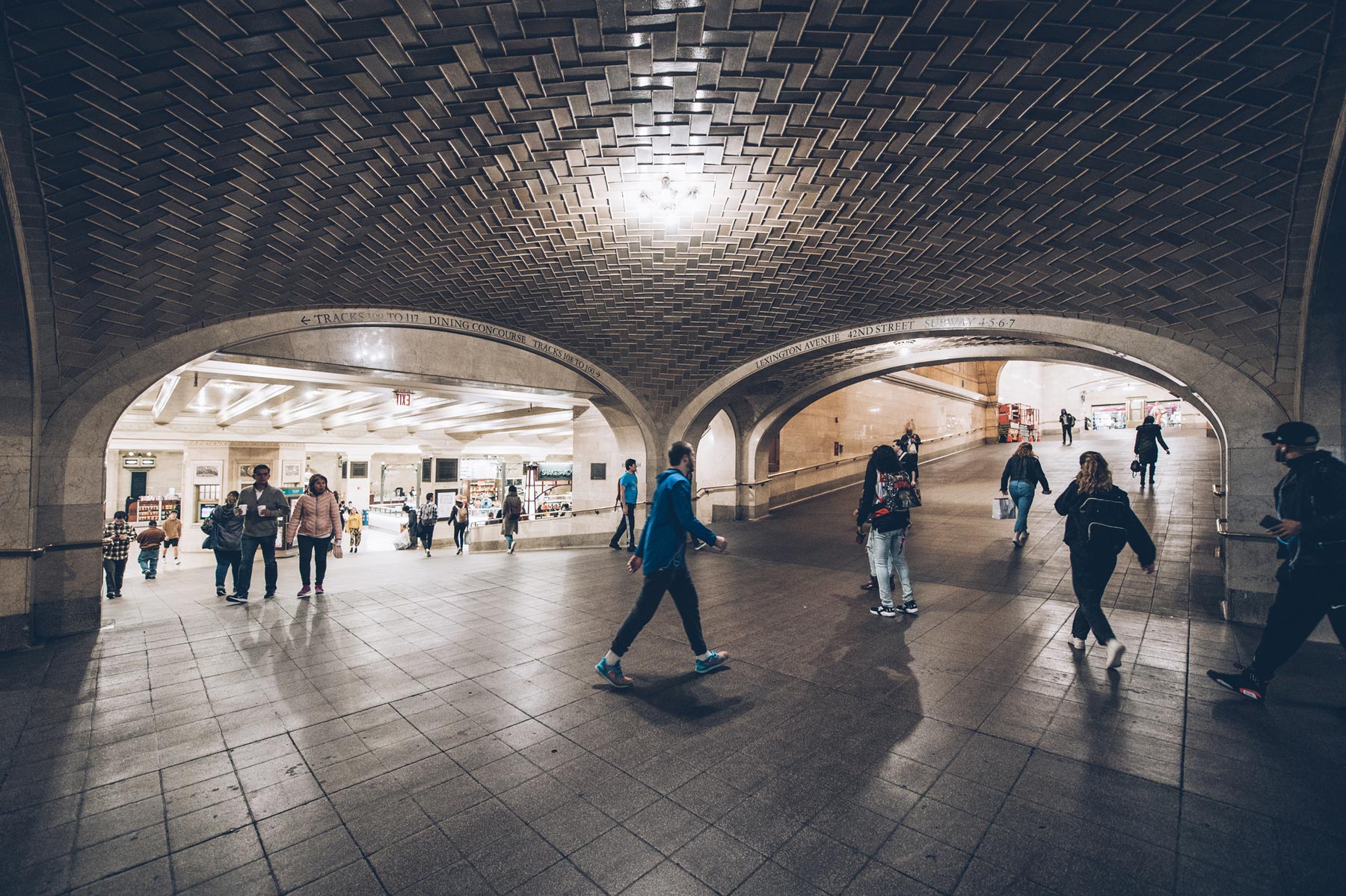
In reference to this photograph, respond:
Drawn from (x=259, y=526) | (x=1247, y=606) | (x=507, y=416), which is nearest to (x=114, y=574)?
(x=259, y=526)

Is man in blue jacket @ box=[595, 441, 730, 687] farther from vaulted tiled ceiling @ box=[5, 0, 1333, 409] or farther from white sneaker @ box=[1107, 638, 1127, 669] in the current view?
white sneaker @ box=[1107, 638, 1127, 669]

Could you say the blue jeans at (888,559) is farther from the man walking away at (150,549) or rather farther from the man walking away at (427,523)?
the man walking away at (150,549)

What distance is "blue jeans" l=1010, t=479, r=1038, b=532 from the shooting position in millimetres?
8898

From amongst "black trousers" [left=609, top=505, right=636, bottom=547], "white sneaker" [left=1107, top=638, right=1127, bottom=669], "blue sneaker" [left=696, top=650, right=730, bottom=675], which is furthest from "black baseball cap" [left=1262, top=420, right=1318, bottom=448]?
"black trousers" [left=609, top=505, right=636, bottom=547]

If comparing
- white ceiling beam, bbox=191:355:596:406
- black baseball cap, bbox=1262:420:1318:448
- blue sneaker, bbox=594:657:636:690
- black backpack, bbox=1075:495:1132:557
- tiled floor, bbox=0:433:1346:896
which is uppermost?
white ceiling beam, bbox=191:355:596:406

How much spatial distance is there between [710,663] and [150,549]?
42.4ft

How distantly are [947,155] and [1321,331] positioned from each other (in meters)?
4.01

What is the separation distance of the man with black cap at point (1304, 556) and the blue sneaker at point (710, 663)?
3.55 metres

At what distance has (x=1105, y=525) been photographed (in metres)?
4.22

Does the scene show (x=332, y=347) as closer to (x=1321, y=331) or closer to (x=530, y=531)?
(x=530, y=531)

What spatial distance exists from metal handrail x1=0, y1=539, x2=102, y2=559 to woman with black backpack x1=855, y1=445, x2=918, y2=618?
27.0ft

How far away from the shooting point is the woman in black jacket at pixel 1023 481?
351 inches

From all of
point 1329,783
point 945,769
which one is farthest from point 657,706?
point 1329,783

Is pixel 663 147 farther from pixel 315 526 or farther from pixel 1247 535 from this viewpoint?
pixel 1247 535
